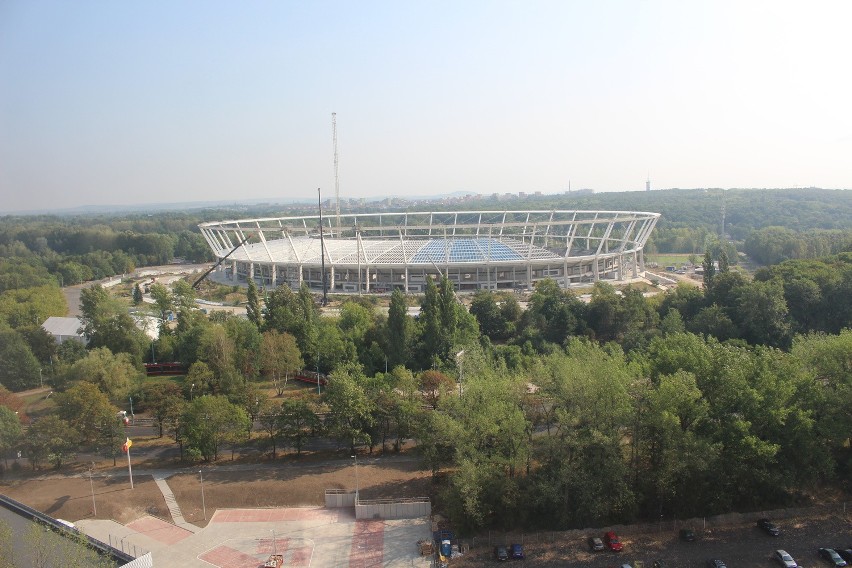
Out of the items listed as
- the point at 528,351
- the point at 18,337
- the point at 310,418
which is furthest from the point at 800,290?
the point at 18,337

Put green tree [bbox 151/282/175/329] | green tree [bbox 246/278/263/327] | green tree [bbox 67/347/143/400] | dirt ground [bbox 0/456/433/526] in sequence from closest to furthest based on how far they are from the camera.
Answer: dirt ground [bbox 0/456/433/526] < green tree [bbox 67/347/143/400] < green tree [bbox 246/278/263/327] < green tree [bbox 151/282/175/329]

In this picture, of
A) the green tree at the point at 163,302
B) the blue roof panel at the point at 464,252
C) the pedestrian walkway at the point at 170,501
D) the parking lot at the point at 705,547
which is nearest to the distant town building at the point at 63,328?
the green tree at the point at 163,302

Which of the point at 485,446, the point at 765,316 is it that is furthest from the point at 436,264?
the point at 485,446

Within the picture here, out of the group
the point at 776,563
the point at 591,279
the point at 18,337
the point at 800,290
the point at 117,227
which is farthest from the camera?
the point at 117,227

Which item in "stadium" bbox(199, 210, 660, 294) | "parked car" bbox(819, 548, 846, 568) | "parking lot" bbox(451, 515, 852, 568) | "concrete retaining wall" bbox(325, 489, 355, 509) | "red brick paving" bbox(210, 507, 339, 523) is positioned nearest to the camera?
"parked car" bbox(819, 548, 846, 568)

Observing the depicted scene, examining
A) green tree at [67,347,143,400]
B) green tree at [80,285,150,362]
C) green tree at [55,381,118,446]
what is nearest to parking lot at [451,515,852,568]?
green tree at [55,381,118,446]

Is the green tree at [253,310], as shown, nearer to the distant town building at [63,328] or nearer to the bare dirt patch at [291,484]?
the distant town building at [63,328]

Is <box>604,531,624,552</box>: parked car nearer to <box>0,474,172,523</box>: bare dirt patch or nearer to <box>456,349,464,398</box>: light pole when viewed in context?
<box>456,349,464,398</box>: light pole

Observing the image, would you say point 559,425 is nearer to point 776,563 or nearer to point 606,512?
point 606,512
